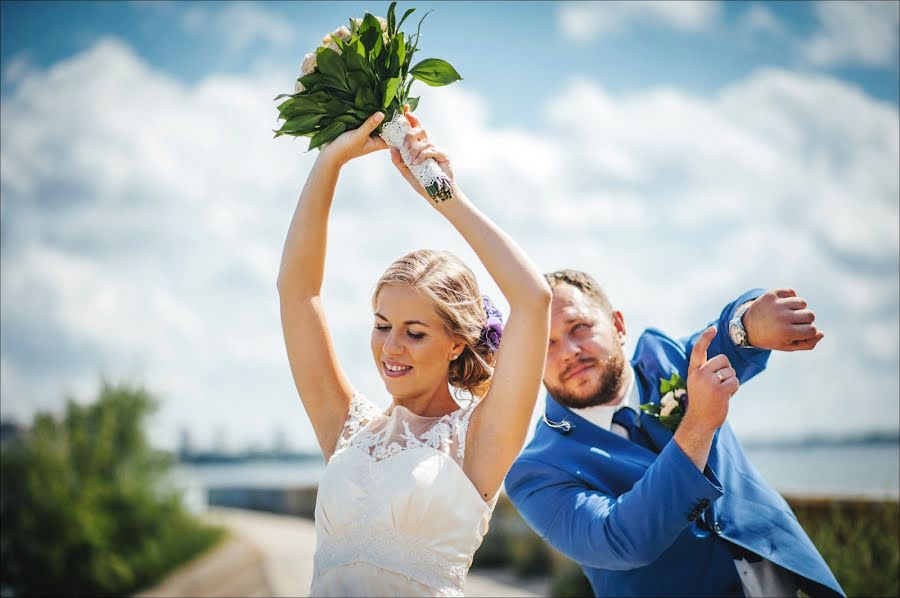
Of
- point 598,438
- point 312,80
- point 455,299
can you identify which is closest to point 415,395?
point 455,299

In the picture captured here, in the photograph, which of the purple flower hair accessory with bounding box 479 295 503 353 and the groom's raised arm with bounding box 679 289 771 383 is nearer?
the purple flower hair accessory with bounding box 479 295 503 353

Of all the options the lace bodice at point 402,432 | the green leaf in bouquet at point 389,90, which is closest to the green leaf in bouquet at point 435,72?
the green leaf in bouquet at point 389,90

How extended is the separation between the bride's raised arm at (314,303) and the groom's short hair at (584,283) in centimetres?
125

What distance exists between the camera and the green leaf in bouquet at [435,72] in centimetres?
304

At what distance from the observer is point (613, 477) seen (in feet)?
11.3

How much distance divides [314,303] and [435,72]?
3.28 ft

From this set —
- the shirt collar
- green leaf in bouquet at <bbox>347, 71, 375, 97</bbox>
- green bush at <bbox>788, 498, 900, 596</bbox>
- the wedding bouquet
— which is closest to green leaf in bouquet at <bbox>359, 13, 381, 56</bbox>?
the wedding bouquet

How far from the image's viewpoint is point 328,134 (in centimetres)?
302

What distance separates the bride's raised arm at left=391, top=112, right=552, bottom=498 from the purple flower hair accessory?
41 centimetres

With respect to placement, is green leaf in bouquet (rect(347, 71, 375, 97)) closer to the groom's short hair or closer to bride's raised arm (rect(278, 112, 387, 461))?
bride's raised arm (rect(278, 112, 387, 461))

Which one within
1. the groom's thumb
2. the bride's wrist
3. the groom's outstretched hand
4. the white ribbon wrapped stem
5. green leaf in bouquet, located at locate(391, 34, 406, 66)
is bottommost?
the groom's thumb

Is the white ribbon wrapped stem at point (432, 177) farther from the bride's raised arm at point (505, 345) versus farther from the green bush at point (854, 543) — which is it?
the green bush at point (854, 543)

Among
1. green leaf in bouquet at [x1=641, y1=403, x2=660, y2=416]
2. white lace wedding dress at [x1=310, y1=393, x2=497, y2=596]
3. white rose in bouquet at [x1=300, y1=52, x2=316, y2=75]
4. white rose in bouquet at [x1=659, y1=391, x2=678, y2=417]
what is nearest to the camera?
white lace wedding dress at [x1=310, y1=393, x2=497, y2=596]

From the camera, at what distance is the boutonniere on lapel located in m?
3.30
